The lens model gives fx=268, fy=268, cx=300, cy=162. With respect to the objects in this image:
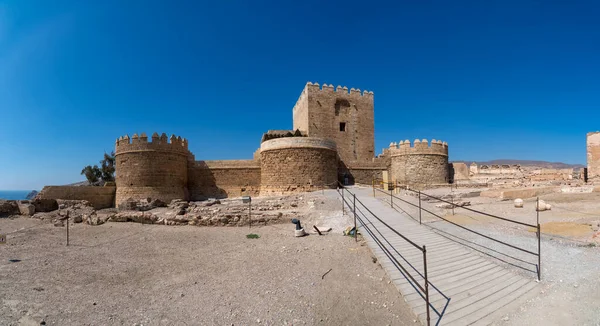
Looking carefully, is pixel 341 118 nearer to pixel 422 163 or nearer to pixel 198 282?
pixel 422 163

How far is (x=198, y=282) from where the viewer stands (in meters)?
6.39

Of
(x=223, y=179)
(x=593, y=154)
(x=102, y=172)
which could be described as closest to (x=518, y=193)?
(x=593, y=154)

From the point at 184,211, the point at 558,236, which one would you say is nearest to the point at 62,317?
Result: the point at 184,211

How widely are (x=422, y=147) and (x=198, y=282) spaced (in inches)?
787

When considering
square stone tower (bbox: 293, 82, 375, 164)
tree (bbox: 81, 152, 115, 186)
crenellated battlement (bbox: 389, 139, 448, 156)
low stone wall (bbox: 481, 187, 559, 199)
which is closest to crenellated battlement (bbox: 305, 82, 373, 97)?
square stone tower (bbox: 293, 82, 375, 164)

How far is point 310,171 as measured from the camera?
727 inches

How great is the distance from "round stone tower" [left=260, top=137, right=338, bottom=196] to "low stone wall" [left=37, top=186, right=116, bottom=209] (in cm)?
1145

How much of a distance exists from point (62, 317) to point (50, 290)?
156 centimetres

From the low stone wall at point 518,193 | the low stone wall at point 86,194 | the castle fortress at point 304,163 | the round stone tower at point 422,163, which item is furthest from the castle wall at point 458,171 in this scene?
the low stone wall at point 86,194

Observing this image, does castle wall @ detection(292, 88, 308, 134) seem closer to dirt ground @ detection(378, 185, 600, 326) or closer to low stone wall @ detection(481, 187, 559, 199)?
dirt ground @ detection(378, 185, 600, 326)

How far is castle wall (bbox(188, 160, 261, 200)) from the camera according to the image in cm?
2122

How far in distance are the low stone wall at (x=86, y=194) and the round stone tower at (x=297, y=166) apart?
1145 cm

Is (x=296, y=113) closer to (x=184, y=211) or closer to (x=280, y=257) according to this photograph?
(x=184, y=211)

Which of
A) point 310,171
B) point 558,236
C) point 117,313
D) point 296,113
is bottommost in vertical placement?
point 117,313
